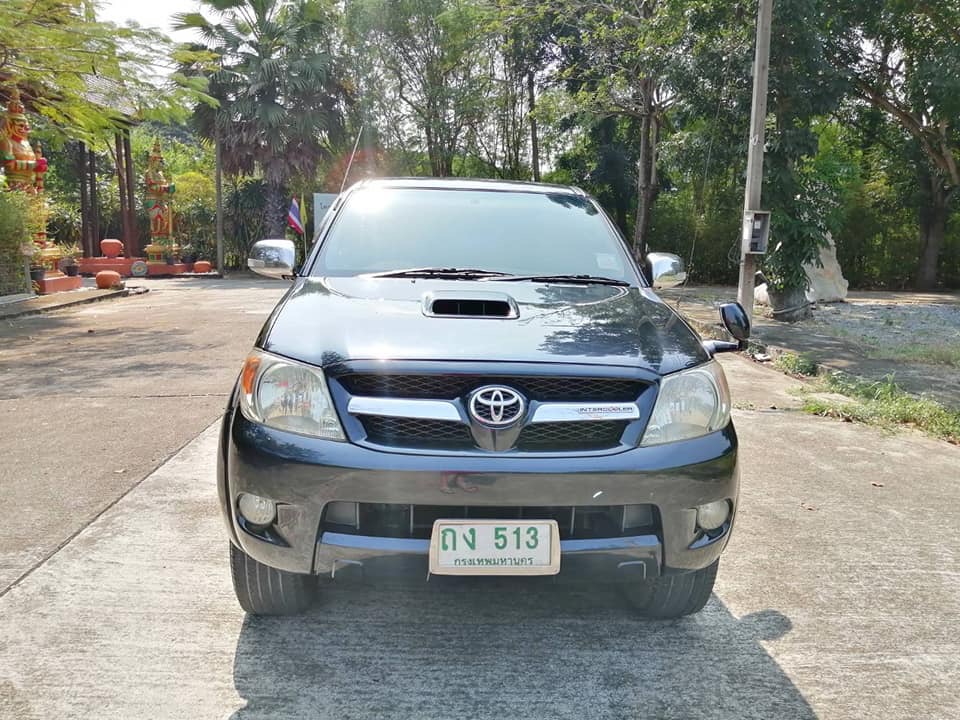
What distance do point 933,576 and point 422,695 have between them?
225 cm

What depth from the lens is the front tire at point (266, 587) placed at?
2615 millimetres

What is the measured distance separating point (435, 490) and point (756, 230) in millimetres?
8372

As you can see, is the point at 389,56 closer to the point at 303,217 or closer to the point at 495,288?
the point at 303,217

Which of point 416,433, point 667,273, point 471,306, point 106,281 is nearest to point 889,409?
point 667,273

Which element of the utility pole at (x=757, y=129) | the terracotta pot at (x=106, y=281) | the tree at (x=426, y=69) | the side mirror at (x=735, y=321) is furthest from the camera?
the tree at (x=426, y=69)

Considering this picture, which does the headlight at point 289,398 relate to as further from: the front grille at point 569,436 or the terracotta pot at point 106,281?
the terracotta pot at point 106,281

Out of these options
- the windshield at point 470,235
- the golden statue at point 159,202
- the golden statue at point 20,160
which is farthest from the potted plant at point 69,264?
the windshield at point 470,235

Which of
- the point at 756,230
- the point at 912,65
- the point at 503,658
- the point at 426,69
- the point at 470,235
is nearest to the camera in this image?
the point at 503,658

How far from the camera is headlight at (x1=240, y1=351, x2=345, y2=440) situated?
7.68 feet

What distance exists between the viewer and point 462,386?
2.34m

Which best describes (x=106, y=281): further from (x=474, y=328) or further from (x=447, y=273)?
(x=474, y=328)

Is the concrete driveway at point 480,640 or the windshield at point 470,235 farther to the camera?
the windshield at point 470,235

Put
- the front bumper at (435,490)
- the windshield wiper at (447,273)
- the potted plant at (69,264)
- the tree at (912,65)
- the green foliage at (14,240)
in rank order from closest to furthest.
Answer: the front bumper at (435,490), the windshield wiper at (447,273), the tree at (912,65), the green foliage at (14,240), the potted plant at (69,264)

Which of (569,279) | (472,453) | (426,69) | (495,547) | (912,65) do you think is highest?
(426,69)
